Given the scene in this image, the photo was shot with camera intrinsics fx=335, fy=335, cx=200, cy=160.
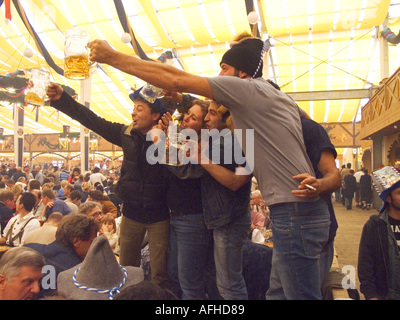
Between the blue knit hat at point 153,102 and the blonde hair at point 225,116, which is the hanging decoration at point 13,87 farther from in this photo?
the blonde hair at point 225,116

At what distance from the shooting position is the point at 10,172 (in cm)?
899

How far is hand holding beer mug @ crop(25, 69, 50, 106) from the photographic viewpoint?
1929 millimetres

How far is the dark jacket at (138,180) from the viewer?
163 centimetres

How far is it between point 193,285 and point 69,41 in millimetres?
1242

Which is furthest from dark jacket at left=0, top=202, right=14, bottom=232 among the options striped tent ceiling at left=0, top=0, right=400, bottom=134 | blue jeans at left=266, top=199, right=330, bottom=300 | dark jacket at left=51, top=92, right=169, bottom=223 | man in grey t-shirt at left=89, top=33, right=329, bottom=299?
striped tent ceiling at left=0, top=0, right=400, bottom=134

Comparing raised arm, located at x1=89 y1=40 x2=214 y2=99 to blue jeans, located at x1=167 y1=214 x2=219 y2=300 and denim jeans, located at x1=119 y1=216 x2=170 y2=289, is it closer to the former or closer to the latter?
blue jeans, located at x1=167 y1=214 x2=219 y2=300

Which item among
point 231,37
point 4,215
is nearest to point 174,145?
point 4,215

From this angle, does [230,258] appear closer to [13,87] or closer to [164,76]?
[164,76]

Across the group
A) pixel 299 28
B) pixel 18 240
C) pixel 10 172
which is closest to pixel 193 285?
pixel 18 240

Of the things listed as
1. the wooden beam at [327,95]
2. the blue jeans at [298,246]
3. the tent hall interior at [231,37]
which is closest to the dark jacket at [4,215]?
the blue jeans at [298,246]

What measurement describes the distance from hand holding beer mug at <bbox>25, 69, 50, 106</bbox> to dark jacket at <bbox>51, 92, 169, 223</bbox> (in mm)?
368

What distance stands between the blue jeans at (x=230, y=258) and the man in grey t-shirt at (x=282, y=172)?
316mm

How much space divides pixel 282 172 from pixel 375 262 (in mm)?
1033
